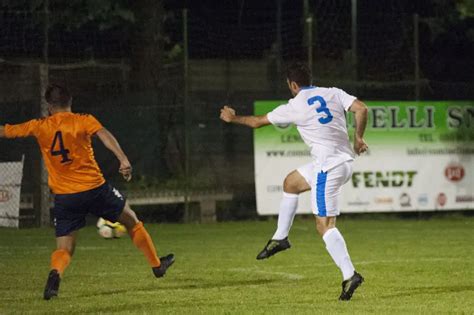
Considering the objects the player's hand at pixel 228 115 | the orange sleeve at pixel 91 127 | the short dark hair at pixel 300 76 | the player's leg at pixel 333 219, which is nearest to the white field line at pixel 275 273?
the player's leg at pixel 333 219

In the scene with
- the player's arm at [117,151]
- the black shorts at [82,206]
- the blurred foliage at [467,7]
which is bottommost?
the black shorts at [82,206]

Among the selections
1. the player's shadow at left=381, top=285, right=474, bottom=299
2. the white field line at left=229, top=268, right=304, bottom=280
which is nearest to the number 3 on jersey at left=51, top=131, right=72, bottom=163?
the white field line at left=229, top=268, right=304, bottom=280

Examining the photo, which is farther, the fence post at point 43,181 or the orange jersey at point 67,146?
the fence post at point 43,181

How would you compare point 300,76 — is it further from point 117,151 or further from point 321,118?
point 117,151

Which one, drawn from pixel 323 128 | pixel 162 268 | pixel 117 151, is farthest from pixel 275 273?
pixel 117 151

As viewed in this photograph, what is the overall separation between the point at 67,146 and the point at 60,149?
6cm

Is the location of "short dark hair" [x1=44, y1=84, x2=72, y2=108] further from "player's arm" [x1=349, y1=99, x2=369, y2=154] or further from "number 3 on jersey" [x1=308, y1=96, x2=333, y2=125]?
"player's arm" [x1=349, y1=99, x2=369, y2=154]

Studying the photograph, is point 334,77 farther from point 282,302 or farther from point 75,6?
point 282,302

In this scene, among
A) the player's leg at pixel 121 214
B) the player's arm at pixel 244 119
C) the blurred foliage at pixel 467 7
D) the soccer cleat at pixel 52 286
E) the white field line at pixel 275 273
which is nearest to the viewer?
the soccer cleat at pixel 52 286

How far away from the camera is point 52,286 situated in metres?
10.7

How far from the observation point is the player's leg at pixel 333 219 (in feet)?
34.4

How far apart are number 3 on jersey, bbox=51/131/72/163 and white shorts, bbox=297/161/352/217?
6.94ft

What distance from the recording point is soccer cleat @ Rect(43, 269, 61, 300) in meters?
10.6

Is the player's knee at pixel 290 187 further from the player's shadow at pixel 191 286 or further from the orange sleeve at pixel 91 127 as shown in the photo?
the orange sleeve at pixel 91 127
